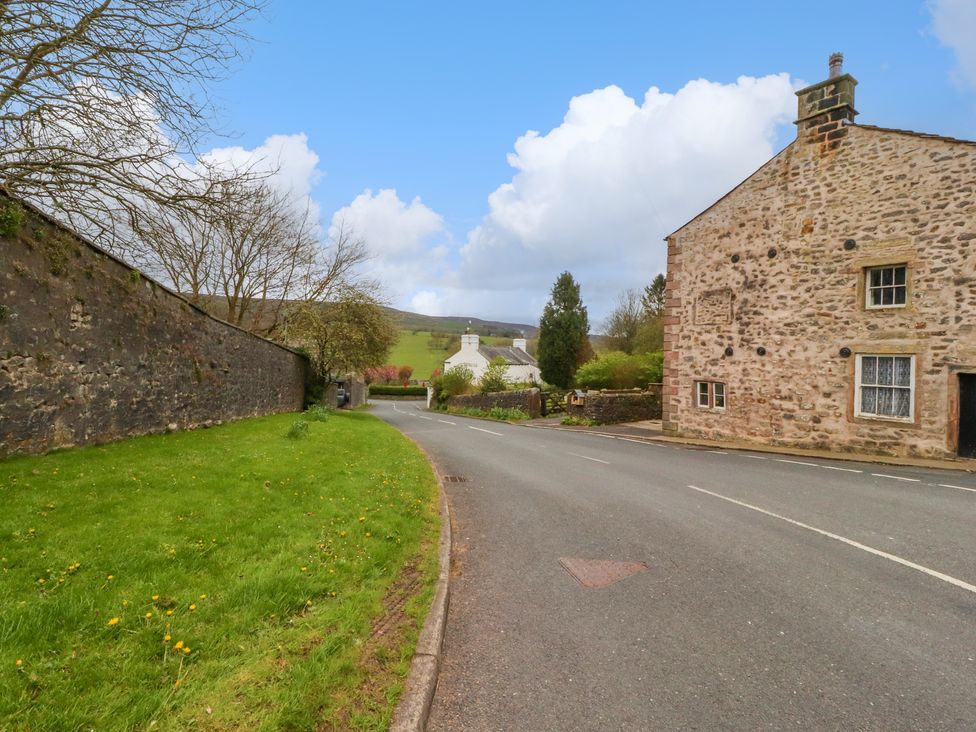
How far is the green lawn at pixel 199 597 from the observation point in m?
2.83

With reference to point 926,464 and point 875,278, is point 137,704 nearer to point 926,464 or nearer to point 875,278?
point 926,464

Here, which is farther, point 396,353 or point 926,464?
point 396,353

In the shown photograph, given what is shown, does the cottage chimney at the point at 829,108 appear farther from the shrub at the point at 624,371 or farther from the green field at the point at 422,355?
the green field at the point at 422,355

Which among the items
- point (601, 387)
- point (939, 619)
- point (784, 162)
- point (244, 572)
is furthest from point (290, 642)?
point (601, 387)

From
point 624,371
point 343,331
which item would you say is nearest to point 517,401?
point 624,371

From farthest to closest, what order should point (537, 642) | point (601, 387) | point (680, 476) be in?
point (601, 387), point (680, 476), point (537, 642)

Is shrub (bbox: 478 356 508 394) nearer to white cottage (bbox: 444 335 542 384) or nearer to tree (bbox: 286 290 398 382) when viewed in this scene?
tree (bbox: 286 290 398 382)

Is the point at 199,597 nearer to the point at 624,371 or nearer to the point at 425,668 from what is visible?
the point at 425,668

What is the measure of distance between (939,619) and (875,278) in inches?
524

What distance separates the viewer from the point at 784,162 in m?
16.0

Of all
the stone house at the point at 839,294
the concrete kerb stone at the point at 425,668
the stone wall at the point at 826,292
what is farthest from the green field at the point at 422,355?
the concrete kerb stone at the point at 425,668

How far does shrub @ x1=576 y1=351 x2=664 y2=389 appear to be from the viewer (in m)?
29.5

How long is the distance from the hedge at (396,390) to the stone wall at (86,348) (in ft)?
187

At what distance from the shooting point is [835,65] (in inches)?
615
